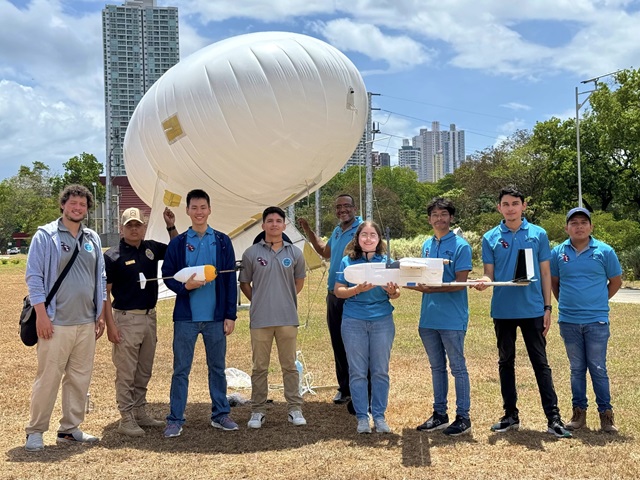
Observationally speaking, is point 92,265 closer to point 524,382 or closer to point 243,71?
point 243,71

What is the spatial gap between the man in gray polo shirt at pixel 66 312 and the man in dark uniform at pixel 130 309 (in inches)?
8.7

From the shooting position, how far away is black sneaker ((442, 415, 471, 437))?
4.78 meters

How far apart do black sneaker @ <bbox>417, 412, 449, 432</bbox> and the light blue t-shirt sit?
1792mm

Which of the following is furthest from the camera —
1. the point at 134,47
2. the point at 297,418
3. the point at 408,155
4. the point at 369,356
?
the point at 408,155

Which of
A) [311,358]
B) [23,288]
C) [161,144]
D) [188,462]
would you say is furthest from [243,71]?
[23,288]

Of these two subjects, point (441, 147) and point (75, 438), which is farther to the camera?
point (441, 147)

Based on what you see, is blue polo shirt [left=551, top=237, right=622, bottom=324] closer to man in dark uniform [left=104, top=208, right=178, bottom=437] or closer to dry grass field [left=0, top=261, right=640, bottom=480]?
dry grass field [left=0, top=261, right=640, bottom=480]

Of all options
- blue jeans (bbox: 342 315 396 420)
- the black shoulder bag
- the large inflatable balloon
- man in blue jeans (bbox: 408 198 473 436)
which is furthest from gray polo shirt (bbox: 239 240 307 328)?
the black shoulder bag

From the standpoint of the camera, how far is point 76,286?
462 centimetres

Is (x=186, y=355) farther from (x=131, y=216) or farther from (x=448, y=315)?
(x=448, y=315)

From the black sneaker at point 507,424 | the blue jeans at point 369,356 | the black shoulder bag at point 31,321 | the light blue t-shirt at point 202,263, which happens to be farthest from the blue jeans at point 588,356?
the black shoulder bag at point 31,321

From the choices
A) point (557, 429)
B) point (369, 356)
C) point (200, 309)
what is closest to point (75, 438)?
point (200, 309)

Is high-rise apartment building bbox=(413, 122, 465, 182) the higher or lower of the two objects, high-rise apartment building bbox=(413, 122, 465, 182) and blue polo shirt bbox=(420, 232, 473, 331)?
the higher

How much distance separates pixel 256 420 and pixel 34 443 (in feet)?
5.20
